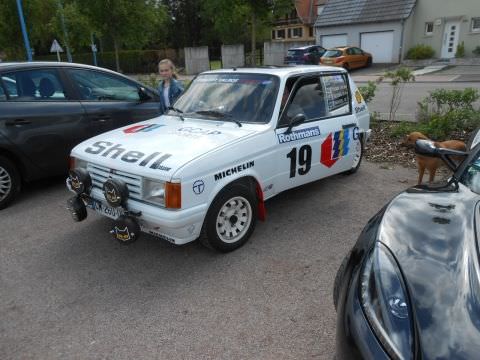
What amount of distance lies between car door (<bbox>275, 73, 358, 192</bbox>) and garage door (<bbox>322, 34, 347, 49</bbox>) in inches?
1129

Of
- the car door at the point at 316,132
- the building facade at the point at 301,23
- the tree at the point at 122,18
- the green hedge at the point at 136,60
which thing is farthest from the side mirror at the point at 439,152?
the building facade at the point at 301,23

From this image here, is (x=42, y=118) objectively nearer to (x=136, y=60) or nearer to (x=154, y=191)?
(x=154, y=191)

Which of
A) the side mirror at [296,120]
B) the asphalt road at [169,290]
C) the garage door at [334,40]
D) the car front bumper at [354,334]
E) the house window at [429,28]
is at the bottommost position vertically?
the asphalt road at [169,290]

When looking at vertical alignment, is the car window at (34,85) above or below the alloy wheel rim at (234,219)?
above

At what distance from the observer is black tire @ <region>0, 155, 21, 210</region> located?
5055 millimetres

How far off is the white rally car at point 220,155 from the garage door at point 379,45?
26522 millimetres

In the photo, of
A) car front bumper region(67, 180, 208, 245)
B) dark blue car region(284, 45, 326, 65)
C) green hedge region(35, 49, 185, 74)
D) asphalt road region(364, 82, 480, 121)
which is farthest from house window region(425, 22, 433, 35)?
car front bumper region(67, 180, 208, 245)

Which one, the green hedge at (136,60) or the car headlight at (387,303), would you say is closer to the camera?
the car headlight at (387,303)

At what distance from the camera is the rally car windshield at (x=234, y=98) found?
4.32 meters

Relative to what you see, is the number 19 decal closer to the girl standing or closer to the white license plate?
the white license plate

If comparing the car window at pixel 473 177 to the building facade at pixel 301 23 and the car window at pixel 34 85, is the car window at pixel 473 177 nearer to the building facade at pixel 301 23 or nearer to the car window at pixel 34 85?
the car window at pixel 34 85

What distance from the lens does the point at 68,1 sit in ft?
Answer: 82.8

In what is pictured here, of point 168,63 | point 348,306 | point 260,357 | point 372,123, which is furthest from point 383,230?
point 372,123

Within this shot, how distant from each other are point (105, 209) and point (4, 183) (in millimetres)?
Answer: 2162
